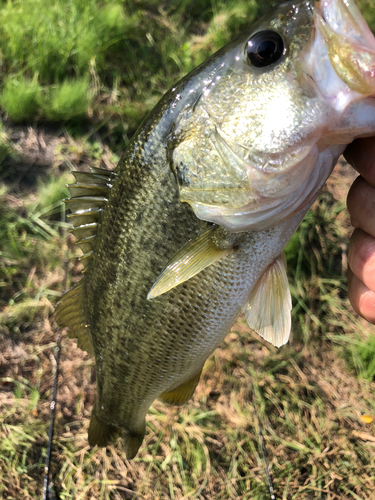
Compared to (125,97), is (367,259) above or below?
above

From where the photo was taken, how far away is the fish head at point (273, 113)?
81cm

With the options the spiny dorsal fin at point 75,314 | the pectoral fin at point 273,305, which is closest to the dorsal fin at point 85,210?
the spiny dorsal fin at point 75,314

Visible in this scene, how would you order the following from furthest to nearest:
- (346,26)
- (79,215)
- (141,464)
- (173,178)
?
(141,464) < (79,215) < (173,178) < (346,26)

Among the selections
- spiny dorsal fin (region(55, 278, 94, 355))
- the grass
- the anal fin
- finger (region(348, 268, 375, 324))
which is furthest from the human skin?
the grass

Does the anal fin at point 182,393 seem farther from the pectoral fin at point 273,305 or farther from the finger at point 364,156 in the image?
the finger at point 364,156

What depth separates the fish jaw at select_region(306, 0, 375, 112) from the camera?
2.55ft

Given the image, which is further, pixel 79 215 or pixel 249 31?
pixel 79 215

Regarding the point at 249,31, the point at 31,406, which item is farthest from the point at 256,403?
the point at 249,31

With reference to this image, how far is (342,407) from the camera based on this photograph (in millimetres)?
2406

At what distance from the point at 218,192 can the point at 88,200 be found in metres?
0.58

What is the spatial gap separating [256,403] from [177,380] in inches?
46.0

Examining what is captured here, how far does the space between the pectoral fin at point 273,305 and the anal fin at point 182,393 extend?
0.48m

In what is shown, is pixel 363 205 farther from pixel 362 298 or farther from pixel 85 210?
pixel 85 210

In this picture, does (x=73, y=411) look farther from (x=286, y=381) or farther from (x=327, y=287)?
(x=327, y=287)
